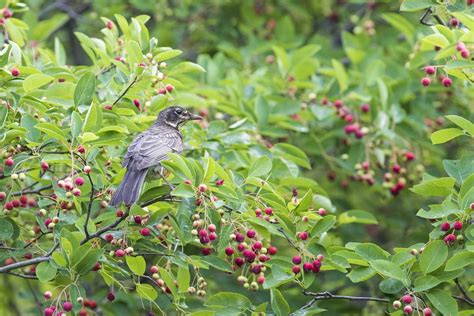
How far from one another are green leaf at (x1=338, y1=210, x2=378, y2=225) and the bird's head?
1.28 m

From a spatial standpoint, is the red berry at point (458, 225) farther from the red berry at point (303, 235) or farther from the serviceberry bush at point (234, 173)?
the red berry at point (303, 235)

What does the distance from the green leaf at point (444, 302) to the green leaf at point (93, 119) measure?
206cm

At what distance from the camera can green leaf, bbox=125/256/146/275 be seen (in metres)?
4.97

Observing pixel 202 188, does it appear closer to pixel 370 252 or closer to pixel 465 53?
pixel 370 252

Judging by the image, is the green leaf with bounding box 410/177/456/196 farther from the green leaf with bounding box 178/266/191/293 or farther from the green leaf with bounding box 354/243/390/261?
the green leaf with bounding box 178/266/191/293

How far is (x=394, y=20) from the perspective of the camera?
325 inches

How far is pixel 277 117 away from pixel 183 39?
3.50m

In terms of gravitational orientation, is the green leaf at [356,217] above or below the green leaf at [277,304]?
below

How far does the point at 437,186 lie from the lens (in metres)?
4.94

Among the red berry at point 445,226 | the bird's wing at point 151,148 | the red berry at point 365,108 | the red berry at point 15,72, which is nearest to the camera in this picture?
the red berry at point 445,226

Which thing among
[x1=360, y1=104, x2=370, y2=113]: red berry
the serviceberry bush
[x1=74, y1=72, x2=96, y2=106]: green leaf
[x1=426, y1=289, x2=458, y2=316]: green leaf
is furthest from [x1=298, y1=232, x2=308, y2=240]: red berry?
[x1=360, y1=104, x2=370, y2=113]: red berry

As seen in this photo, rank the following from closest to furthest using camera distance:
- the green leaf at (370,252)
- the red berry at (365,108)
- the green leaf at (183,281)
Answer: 1. the green leaf at (370,252)
2. the green leaf at (183,281)
3. the red berry at (365,108)

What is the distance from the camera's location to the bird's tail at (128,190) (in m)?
4.91

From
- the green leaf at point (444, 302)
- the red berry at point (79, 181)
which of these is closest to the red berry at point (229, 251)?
the red berry at point (79, 181)
